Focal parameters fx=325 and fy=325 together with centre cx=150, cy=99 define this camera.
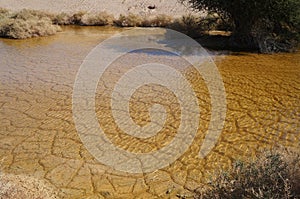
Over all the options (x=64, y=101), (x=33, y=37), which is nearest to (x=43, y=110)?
(x=64, y=101)

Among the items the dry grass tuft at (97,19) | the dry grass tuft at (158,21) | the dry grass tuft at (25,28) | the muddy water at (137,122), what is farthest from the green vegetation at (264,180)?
the dry grass tuft at (97,19)

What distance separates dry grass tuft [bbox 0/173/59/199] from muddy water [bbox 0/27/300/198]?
14 centimetres

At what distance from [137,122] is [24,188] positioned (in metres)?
2.38

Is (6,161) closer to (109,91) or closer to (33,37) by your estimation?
(109,91)

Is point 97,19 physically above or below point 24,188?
above

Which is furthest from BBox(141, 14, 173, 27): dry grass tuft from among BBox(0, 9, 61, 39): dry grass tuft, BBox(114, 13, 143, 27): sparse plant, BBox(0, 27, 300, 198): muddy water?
BBox(0, 27, 300, 198): muddy water

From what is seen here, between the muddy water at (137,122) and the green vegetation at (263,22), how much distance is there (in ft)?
2.91

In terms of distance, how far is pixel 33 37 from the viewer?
13.9m

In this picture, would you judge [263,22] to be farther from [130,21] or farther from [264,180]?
[264,180]

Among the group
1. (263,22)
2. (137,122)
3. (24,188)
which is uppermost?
(263,22)

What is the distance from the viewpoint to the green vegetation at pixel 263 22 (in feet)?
32.0

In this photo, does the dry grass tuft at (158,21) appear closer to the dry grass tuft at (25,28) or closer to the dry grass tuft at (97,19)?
the dry grass tuft at (97,19)

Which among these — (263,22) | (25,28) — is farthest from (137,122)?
(25,28)

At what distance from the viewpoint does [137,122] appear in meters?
5.62
